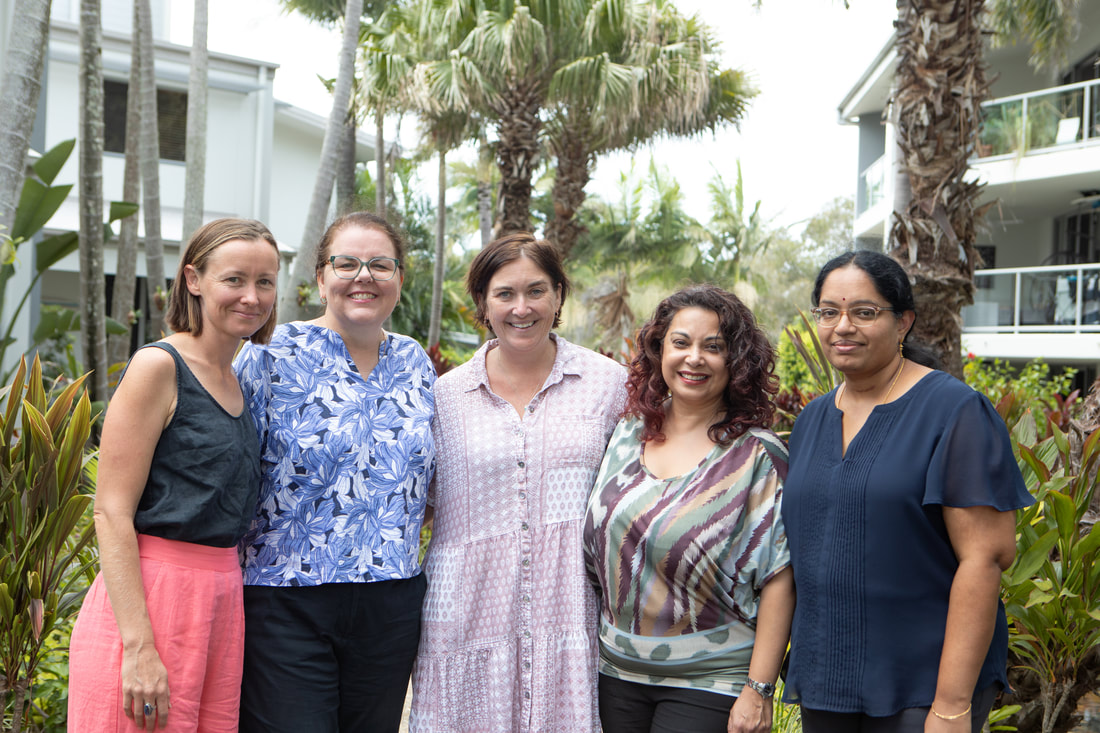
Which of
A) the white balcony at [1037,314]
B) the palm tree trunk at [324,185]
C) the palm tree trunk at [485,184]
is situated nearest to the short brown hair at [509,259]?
the palm tree trunk at [324,185]

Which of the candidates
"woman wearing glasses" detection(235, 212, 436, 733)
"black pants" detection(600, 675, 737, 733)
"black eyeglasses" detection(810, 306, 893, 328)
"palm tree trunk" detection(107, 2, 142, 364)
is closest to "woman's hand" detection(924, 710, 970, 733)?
"black pants" detection(600, 675, 737, 733)

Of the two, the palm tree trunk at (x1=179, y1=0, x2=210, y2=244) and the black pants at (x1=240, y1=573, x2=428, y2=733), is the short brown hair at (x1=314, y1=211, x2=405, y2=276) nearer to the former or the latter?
the black pants at (x1=240, y1=573, x2=428, y2=733)

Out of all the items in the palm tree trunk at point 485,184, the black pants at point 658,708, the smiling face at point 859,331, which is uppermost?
the palm tree trunk at point 485,184

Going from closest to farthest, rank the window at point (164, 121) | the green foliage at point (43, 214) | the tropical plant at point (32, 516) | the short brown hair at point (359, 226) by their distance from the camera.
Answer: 1. the short brown hair at point (359, 226)
2. the tropical plant at point (32, 516)
3. the green foliage at point (43, 214)
4. the window at point (164, 121)

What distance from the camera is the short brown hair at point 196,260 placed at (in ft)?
8.68

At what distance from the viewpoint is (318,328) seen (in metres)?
3.04

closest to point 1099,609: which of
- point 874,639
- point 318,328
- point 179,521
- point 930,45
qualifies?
point 874,639

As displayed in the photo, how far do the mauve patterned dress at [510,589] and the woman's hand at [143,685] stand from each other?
86cm

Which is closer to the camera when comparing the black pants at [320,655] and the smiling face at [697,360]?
the black pants at [320,655]

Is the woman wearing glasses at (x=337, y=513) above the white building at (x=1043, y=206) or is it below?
below

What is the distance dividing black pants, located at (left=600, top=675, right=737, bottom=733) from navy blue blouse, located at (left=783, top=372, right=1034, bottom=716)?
0.27m

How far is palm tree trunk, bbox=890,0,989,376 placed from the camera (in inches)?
240

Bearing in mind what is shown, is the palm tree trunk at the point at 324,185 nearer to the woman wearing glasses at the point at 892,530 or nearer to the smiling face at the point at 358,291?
the smiling face at the point at 358,291

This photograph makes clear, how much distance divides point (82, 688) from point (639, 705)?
157cm
